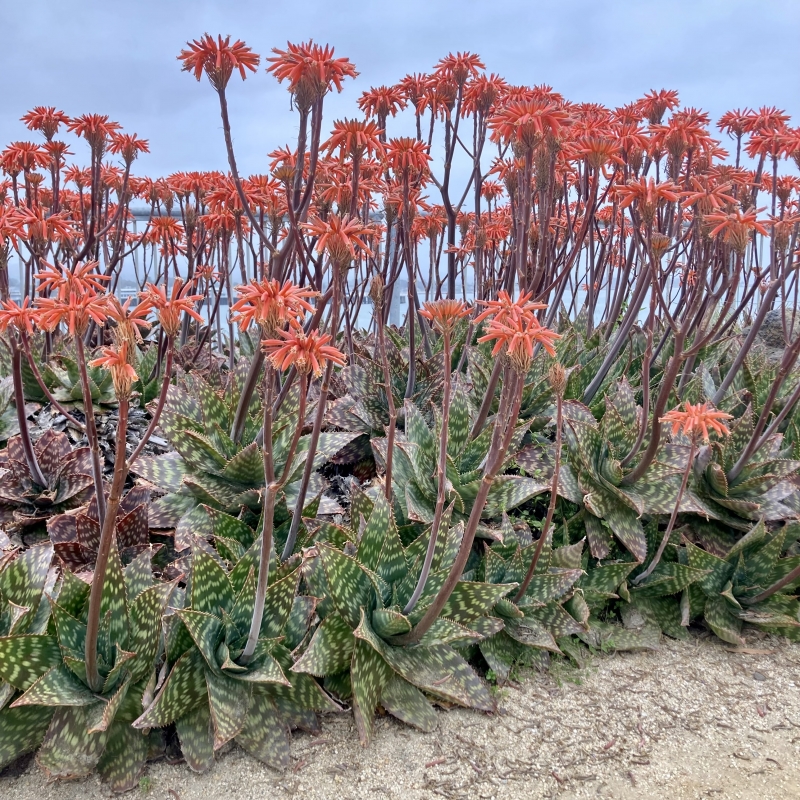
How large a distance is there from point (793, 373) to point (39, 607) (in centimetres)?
451

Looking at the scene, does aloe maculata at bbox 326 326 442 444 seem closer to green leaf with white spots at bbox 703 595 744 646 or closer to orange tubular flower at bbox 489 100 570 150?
orange tubular flower at bbox 489 100 570 150

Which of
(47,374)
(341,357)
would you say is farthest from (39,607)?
(47,374)

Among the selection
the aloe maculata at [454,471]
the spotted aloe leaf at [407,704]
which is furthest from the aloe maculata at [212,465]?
the spotted aloe leaf at [407,704]

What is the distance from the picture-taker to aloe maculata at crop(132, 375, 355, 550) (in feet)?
8.77

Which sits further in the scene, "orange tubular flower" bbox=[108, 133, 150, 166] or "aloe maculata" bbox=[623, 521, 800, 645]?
"orange tubular flower" bbox=[108, 133, 150, 166]

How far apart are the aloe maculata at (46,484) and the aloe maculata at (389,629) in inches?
55.1

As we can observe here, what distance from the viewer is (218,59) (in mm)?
2289

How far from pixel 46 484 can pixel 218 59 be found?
2.07 m

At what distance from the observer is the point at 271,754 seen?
1955 mm

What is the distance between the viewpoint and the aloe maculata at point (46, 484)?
2941mm

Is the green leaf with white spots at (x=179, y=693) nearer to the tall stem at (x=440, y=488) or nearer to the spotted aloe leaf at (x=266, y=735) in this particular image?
the spotted aloe leaf at (x=266, y=735)

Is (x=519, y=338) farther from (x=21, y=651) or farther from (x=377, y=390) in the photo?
(x=377, y=390)

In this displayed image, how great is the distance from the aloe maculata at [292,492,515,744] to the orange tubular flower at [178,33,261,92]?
1681 mm

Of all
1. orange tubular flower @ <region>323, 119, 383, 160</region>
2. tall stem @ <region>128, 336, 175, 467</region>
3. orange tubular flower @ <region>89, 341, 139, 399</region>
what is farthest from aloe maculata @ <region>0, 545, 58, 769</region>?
orange tubular flower @ <region>323, 119, 383, 160</region>
